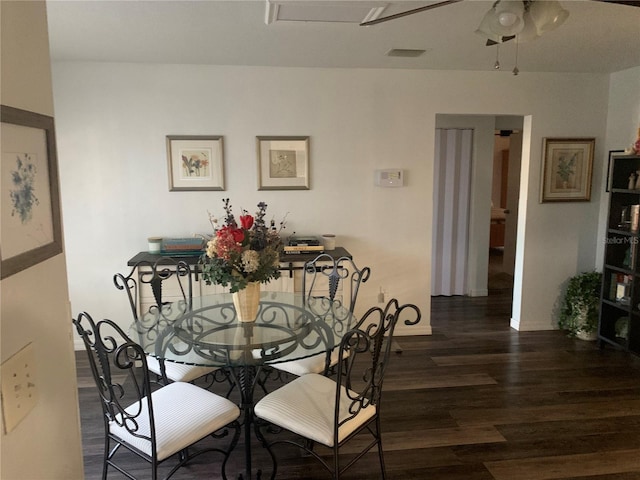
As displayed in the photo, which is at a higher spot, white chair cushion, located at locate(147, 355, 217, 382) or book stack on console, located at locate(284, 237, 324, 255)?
book stack on console, located at locate(284, 237, 324, 255)

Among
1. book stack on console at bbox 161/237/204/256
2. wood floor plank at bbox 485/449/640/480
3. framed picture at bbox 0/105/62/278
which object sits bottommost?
wood floor plank at bbox 485/449/640/480

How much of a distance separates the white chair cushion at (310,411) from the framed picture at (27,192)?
4.48ft

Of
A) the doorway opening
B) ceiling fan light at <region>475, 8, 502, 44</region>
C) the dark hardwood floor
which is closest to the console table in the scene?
the dark hardwood floor

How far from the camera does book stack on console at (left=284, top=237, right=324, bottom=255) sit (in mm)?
3899

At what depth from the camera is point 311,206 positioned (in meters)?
4.21

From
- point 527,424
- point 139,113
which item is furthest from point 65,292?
point 139,113

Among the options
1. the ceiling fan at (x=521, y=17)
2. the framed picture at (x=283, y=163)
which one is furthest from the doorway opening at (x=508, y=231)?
the ceiling fan at (x=521, y=17)

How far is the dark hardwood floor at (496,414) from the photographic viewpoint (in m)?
2.54

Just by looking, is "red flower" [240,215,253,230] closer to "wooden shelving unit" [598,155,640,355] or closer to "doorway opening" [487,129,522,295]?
"wooden shelving unit" [598,155,640,355]

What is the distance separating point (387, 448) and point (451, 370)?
3.99 ft

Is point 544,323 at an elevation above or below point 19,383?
below

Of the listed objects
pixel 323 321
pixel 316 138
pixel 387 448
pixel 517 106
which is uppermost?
pixel 517 106

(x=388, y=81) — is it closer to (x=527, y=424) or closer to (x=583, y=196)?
(x=583, y=196)

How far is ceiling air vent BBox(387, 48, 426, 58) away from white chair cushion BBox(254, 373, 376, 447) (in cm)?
244
